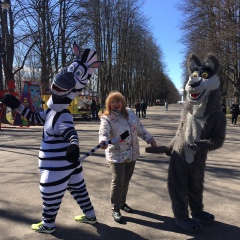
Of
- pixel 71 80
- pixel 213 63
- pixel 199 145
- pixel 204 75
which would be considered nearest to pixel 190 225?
pixel 199 145

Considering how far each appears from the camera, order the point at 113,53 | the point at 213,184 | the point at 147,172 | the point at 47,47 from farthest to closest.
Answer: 1. the point at 113,53
2. the point at 47,47
3. the point at 147,172
4. the point at 213,184

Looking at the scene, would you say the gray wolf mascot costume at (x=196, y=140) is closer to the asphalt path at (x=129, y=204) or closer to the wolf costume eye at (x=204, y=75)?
the wolf costume eye at (x=204, y=75)

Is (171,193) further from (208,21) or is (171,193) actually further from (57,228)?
(208,21)

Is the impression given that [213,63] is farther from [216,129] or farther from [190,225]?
[190,225]

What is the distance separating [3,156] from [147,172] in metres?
4.34

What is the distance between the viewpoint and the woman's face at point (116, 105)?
13.3ft

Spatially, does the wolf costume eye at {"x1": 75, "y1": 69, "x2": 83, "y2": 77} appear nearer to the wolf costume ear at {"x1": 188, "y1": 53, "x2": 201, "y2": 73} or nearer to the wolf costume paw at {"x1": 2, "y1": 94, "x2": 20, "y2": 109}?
the wolf costume paw at {"x1": 2, "y1": 94, "x2": 20, "y2": 109}

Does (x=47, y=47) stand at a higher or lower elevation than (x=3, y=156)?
higher

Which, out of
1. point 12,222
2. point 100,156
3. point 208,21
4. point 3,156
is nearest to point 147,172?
point 100,156

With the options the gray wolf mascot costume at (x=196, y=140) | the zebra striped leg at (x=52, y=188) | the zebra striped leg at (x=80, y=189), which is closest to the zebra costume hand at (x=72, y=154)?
the zebra striped leg at (x=52, y=188)

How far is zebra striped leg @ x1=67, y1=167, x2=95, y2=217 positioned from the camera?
3.71m

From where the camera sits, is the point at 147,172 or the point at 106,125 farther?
the point at 147,172

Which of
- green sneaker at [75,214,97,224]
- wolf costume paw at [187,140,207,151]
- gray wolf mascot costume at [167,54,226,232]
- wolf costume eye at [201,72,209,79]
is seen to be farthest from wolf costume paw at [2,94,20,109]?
wolf costume eye at [201,72,209,79]

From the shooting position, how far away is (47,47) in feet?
81.4
